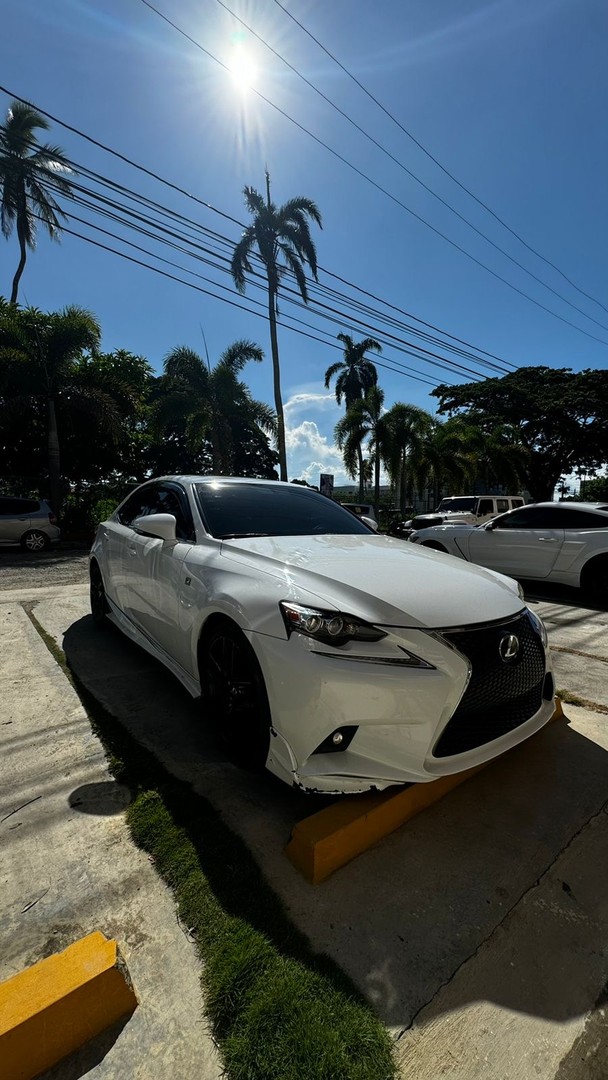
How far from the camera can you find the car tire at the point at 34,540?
1279cm

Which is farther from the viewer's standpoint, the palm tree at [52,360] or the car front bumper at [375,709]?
the palm tree at [52,360]

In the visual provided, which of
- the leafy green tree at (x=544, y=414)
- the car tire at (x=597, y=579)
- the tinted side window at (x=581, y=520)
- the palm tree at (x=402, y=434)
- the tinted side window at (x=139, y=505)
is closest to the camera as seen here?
the tinted side window at (x=139, y=505)

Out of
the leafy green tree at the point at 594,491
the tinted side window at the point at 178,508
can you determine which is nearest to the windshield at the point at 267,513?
the tinted side window at the point at 178,508

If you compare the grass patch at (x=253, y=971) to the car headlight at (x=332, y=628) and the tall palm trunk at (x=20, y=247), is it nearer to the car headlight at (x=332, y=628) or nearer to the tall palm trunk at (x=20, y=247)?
the car headlight at (x=332, y=628)

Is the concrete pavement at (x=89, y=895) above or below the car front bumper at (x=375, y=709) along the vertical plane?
below

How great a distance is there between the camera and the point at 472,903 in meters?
1.66

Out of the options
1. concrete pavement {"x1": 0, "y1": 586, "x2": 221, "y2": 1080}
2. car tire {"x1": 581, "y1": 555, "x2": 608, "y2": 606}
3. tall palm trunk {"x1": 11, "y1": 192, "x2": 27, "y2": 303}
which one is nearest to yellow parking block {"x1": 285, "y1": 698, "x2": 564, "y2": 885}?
concrete pavement {"x1": 0, "y1": 586, "x2": 221, "y2": 1080}

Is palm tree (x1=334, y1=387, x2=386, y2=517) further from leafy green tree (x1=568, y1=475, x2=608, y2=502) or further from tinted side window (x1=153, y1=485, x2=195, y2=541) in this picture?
leafy green tree (x1=568, y1=475, x2=608, y2=502)

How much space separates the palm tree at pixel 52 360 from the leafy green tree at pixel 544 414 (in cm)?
2648

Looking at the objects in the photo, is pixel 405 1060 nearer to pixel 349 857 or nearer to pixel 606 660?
pixel 349 857

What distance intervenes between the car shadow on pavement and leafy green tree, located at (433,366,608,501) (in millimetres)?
33171

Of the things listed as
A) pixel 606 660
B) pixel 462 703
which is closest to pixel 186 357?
pixel 606 660

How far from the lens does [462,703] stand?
1854mm

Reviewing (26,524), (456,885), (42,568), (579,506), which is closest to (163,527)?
(456,885)
